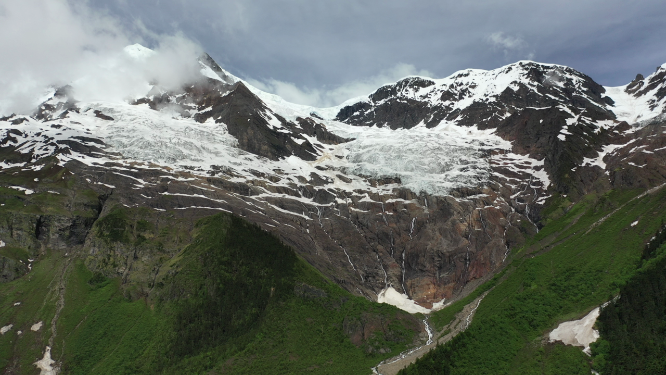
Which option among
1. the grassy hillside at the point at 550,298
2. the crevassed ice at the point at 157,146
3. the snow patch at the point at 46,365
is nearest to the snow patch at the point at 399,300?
the grassy hillside at the point at 550,298

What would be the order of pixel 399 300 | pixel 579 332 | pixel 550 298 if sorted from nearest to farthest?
pixel 579 332, pixel 550 298, pixel 399 300

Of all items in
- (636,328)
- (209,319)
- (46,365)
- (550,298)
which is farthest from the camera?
(209,319)

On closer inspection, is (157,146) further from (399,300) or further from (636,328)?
(636,328)

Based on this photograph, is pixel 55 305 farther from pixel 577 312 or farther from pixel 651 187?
pixel 651 187

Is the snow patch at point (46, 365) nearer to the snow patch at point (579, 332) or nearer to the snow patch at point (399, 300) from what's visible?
the snow patch at point (399, 300)

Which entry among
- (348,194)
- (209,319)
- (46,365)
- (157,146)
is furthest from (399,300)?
(157,146)
